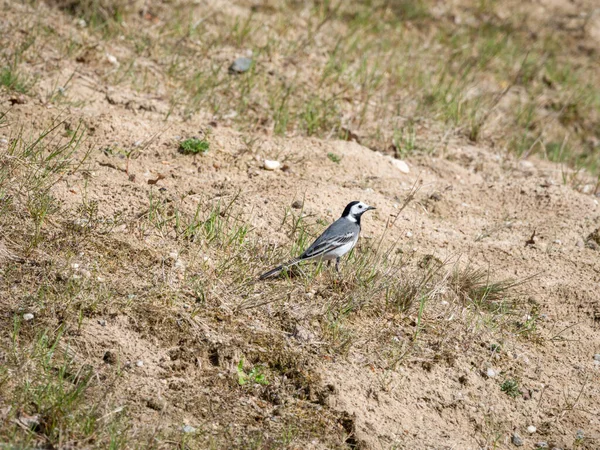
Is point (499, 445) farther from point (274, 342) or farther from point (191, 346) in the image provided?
point (191, 346)

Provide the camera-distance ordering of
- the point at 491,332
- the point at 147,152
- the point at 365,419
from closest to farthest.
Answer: the point at 365,419 < the point at 491,332 < the point at 147,152

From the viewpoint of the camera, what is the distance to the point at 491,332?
5.09 meters

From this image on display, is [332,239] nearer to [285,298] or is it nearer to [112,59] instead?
[285,298]

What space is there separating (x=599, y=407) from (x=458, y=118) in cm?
396

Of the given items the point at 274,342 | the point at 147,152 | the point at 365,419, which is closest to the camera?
the point at 365,419

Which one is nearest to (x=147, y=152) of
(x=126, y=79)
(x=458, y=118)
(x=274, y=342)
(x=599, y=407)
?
(x=126, y=79)

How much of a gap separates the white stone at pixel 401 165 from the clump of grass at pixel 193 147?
1861 millimetres

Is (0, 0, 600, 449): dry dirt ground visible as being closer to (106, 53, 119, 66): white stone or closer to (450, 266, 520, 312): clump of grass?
(450, 266, 520, 312): clump of grass

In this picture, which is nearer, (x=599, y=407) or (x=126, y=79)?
(x=599, y=407)

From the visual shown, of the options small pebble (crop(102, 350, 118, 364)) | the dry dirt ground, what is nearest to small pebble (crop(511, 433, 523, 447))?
the dry dirt ground

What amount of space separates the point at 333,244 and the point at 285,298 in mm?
592

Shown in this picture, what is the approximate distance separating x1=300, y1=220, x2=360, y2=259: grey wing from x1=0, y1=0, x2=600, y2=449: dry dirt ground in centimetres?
15

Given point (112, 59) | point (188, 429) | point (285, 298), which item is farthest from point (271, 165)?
point (188, 429)

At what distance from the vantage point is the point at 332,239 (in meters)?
5.21
